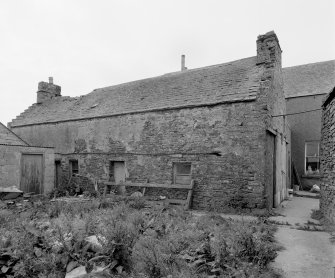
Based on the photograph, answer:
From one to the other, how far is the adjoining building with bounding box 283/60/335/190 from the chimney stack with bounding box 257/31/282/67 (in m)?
8.07

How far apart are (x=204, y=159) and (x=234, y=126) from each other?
1.86 meters

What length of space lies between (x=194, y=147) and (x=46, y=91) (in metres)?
15.9

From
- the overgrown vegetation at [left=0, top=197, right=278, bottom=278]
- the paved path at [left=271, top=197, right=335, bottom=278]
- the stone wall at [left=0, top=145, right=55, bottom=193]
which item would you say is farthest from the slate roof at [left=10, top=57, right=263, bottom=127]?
the overgrown vegetation at [left=0, top=197, right=278, bottom=278]

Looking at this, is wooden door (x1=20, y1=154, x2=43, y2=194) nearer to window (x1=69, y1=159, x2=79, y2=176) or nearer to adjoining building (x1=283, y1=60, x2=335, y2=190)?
window (x1=69, y1=159, x2=79, y2=176)

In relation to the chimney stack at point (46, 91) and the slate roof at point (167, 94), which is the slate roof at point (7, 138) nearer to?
the slate roof at point (167, 94)

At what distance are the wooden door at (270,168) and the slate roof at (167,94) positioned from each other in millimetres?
2207

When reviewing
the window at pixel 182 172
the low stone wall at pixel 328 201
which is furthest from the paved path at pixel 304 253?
the window at pixel 182 172

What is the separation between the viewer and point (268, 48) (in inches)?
470

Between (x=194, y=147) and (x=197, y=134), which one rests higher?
(x=197, y=134)

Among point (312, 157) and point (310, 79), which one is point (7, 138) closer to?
point (312, 157)

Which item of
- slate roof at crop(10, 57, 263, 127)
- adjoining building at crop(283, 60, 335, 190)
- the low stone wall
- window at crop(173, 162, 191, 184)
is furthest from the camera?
adjoining building at crop(283, 60, 335, 190)

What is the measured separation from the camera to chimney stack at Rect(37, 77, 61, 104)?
879 inches

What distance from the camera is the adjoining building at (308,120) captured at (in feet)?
61.2

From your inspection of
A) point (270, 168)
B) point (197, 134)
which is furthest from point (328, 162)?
point (197, 134)
